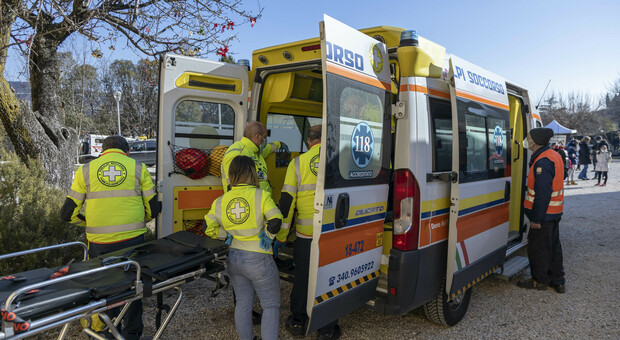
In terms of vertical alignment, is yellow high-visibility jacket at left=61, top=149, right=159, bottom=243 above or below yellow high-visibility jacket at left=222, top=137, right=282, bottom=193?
below

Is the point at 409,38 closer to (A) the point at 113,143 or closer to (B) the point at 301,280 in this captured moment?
(B) the point at 301,280

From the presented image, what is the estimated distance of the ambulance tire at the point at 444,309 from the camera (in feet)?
11.2

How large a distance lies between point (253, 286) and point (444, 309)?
67.4 inches

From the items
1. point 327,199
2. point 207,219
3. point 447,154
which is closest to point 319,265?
point 327,199

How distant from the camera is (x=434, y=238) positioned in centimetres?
320

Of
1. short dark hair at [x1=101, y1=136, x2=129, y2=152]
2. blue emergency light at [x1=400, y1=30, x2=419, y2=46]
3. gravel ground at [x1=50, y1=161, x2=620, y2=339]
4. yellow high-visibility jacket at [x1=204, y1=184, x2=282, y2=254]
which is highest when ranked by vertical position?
blue emergency light at [x1=400, y1=30, x2=419, y2=46]

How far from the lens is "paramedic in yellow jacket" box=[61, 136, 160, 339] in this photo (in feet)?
10.3

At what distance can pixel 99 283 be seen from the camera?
228cm

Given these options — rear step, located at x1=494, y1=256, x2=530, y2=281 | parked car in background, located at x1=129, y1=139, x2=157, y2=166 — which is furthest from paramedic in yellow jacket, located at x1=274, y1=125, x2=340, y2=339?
parked car in background, located at x1=129, y1=139, x2=157, y2=166

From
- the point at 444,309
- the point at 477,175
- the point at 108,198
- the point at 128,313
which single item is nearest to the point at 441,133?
the point at 477,175

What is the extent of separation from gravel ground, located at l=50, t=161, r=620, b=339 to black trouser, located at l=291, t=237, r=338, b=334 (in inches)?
22.4

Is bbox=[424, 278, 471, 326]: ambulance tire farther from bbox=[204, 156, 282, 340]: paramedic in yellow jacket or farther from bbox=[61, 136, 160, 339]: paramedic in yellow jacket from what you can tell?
bbox=[61, 136, 160, 339]: paramedic in yellow jacket

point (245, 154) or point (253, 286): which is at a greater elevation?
point (245, 154)

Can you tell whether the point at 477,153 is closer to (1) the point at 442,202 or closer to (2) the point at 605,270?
(1) the point at 442,202
